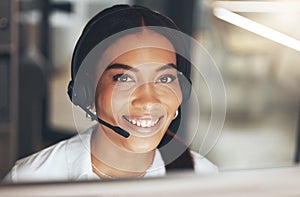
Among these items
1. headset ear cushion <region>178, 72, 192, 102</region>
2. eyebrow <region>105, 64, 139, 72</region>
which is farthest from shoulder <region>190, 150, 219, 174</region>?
eyebrow <region>105, 64, 139, 72</region>

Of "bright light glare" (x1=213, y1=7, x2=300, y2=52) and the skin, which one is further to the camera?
"bright light glare" (x1=213, y1=7, x2=300, y2=52)

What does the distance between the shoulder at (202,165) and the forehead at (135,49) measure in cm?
22

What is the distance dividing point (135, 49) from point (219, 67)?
0.94ft

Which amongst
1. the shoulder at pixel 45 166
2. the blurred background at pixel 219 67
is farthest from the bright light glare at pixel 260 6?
the shoulder at pixel 45 166

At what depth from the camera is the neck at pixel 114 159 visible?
42.1 inches

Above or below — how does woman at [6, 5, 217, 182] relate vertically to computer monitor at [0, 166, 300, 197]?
above

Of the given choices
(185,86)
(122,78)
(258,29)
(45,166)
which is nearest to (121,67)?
(122,78)

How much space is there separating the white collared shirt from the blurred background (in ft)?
0.11

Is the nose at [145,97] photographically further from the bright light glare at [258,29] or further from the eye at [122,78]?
the bright light glare at [258,29]

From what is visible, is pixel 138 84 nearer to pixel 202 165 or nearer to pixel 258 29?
pixel 202 165

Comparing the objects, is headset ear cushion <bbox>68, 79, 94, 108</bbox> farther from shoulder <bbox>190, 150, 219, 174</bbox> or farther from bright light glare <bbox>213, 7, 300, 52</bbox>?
bright light glare <bbox>213, 7, 300, 52</bbox>

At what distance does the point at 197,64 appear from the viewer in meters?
1.11

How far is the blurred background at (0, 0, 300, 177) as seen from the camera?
1209mm

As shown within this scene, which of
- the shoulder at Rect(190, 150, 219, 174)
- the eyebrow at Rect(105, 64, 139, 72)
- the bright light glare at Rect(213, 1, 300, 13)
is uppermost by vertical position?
the bright light glare at Rect(213, 1, 300, 13)
